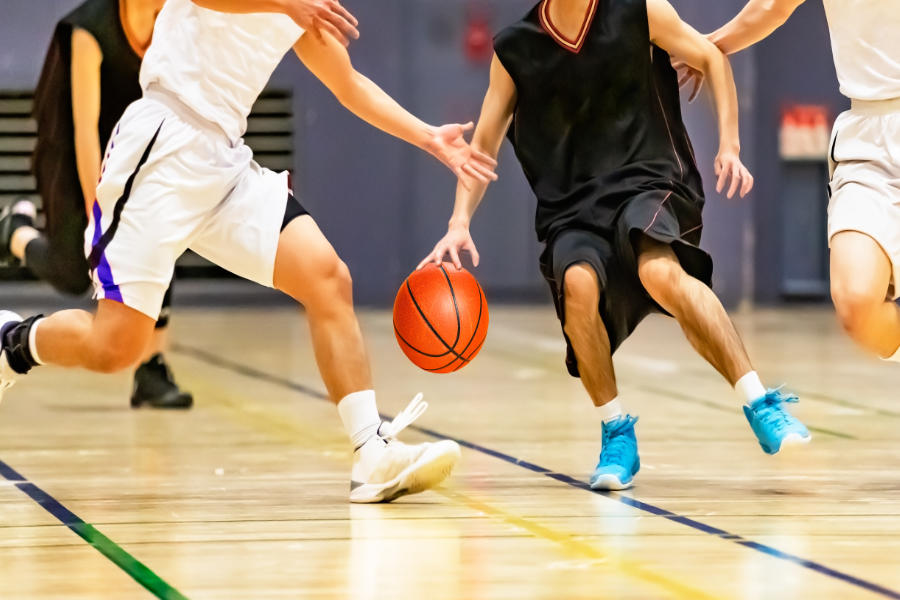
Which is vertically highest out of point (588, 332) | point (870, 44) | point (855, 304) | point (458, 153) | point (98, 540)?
point (870, 44)

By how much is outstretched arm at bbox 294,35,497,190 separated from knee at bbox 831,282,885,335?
1.10 meters

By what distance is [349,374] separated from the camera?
191 inches

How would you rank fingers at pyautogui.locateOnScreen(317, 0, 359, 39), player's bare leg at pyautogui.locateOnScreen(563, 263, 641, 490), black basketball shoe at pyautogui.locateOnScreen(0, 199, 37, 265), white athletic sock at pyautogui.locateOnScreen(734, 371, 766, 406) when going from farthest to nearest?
black basketball shoe at pyautogui.locateOnScreen(0, 199, 37, 265) → player's bare leg at pyautogui.locateOnScreen(563, 263, 641, 490) → white athletic sock at pyautogui.locateOnScreen(734, 371, 766, 406) → fingers at pyautogui.locateOnScreen(317, 0, 359, 39)

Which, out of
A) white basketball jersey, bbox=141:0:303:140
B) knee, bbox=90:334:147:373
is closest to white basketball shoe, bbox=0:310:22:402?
knee, bbox=90:334:147:373

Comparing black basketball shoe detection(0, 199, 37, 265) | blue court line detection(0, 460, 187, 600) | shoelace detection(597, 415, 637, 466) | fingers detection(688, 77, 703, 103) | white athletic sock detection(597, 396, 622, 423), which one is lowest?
blue court line detection(0, 460, 187, 600)

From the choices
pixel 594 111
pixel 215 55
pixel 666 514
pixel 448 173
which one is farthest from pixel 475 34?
pixel 666 514

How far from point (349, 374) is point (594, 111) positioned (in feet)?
4.07

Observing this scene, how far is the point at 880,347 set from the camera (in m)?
4.91

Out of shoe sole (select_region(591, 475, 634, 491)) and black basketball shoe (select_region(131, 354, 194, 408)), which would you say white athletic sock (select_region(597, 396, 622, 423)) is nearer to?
shoe sole (select_region(591, 475, 634, 491))

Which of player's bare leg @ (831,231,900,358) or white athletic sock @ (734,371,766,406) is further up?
player's bare leg @ (831,231,900,358)

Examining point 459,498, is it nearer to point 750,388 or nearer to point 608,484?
point 608,484

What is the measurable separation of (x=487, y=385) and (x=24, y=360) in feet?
11.7

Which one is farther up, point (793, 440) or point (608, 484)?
point (793, 440)

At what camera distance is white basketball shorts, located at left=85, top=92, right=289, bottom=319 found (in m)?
4.80
